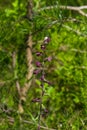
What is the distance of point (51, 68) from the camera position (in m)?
3.16

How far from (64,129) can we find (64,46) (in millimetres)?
1331

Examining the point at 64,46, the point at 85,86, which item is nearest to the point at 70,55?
the point at 64,46

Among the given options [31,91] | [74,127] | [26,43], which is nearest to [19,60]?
[26,43]

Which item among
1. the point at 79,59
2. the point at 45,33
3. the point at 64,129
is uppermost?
the point at 45,33

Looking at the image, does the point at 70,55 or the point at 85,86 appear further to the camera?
the point at 70,55

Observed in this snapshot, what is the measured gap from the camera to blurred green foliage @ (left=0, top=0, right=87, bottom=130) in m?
2.15

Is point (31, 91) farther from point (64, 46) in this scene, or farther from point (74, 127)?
point (74, 127)

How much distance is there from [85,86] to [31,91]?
22.3 inches

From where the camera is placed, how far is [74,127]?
A: 76.4 inches

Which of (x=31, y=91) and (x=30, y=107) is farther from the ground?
(x=30, y=107)

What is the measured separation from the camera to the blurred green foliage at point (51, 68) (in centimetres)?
215

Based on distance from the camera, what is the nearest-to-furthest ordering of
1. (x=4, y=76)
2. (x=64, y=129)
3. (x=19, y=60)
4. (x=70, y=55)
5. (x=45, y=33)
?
(x=64, y=129) < (x=45, y=33) < (x=4, y=76) < (x=19, y=60) < (x=70, y=55)

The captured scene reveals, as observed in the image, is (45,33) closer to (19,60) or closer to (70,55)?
(19,60)

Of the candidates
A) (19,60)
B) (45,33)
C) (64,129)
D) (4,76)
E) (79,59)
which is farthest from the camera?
(79,59)
